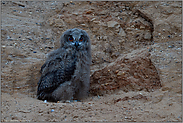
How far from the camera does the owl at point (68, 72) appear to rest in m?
4.21

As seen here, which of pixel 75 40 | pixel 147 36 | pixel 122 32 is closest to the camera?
pixel 75 40

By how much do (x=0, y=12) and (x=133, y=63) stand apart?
4149 millimetres

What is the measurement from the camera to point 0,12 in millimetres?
5668

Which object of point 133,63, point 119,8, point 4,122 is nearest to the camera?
point 4,122

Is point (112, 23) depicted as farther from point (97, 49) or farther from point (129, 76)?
point (129, 76)

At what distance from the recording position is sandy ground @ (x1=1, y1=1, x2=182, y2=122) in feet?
10.3

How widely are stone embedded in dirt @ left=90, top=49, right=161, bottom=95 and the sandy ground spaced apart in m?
0.21

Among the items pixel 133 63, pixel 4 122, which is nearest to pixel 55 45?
pixel 133 63

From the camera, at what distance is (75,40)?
4348mm

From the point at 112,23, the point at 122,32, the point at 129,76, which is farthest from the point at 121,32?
the point at 129,76

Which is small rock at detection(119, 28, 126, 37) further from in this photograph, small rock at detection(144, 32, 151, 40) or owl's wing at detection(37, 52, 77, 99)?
owl's wing at detection(37, 52, 77, 99)

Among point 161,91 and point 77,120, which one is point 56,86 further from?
point 161,91

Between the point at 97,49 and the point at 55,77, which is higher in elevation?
the point at 97,49

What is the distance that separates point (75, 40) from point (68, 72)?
0.74 meters
